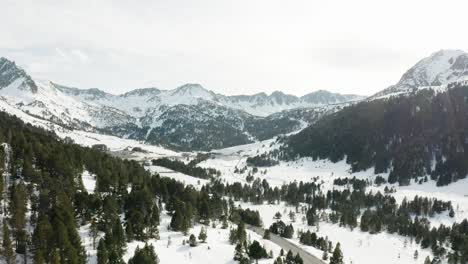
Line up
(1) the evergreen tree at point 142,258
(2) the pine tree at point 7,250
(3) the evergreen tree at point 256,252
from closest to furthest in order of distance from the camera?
(2) the pine tree at point 7,250
(1) the evergreen tree at point 142,258
(3) the evergreen tree at point 256,252

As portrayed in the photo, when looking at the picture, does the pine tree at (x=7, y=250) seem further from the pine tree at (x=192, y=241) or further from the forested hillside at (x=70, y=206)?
the pine tree at (x=192, y=241)

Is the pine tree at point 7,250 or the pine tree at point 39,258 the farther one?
the pine tree at point 7,250

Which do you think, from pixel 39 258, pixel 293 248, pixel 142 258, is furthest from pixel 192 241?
pixel 293 248

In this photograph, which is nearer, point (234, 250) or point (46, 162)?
point (234, 250)

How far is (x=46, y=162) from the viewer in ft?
439

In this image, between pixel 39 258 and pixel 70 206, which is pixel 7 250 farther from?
pixel 70 206

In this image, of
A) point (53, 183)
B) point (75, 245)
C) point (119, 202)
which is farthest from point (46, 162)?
point (75, 245)

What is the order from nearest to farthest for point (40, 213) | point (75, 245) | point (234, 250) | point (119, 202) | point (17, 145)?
point (75, 245), point (40, 213), point (234, 250), point (119, 202), point (17, 145)

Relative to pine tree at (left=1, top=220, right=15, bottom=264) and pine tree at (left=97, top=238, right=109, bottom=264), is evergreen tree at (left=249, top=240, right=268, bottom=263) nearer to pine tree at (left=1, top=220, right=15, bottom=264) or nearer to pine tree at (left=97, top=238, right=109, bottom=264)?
pine tree at (left=97, top=238, right=109, bottom=264)

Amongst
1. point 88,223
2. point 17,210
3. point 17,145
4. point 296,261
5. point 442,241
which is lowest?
point 442,241

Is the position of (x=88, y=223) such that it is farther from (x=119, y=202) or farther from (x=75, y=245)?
(x=75, y=245)

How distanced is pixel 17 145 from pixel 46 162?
23499mm

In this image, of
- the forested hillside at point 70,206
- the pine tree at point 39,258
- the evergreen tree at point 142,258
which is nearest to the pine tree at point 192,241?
the forested hillside at point 70,206

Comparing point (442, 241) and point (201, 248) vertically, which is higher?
point (201, 248)
